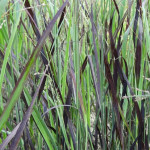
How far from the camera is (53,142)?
2.15 ft

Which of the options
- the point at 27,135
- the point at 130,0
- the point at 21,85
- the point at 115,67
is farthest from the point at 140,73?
the point at 21,85

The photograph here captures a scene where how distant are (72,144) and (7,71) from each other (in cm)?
26

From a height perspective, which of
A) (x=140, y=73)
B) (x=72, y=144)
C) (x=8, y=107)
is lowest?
(x=72, y=144)

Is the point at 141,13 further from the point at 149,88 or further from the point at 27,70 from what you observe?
the point at 27,70

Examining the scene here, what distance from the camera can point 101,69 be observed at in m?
0.69

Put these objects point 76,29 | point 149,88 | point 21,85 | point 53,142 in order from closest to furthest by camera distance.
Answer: point 21,85, point 76,29, point 53,142, point 149,88

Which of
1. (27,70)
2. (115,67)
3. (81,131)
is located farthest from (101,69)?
(27,70)

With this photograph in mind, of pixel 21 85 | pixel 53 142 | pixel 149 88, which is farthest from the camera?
pixel 149 88

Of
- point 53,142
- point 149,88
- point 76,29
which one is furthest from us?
point 149,88

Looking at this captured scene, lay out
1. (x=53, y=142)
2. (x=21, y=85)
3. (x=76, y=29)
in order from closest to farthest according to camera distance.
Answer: (x=21, y=85) < (x=76, y=29) < (x=53, y=142)

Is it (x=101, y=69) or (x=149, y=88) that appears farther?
(x=149, y=88)

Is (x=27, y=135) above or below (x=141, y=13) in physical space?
below

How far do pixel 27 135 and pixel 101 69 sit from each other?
0.26 m

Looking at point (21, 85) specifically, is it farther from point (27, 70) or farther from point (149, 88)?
point (149, 88)
